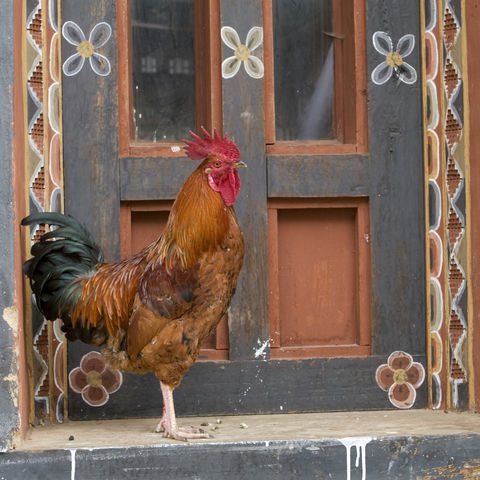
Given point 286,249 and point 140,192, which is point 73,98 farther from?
point 286,249

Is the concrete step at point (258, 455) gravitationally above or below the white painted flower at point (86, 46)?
below

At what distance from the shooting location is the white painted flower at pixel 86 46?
412 centimetres

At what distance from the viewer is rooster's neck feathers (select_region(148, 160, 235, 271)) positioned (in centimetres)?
363

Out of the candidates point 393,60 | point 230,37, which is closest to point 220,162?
point 230,37

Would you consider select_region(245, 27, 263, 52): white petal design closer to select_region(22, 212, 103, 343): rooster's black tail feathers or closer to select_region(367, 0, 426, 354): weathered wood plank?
select_region(367, 0, 426, 354): weathered wood plank

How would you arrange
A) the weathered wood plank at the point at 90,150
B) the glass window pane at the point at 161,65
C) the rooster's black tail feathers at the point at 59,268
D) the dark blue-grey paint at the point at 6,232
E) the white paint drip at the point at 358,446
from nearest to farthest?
the dark blue-grey paint at the point at 6,232 < the white paint drip at the point at 358,446 < the rooster's black tail feathers at the point at 59,268 < the weathered wood plank at the point at 90,150 < the glass window pane at the point at 161,65

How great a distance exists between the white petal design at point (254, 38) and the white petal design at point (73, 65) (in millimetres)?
840

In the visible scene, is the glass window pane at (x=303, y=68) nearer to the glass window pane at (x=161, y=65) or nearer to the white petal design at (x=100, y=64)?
the glass window pane at (x=161, y=65)

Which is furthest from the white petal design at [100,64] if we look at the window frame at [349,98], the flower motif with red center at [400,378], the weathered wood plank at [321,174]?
the flower motif with red center at [400,378]

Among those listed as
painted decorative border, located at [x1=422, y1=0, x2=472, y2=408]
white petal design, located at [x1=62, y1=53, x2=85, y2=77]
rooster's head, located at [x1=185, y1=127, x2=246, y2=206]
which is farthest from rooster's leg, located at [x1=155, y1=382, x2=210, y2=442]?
white petal design, located at [x1=62, y1=53, x2=85, y2=77]

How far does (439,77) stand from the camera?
13.9 feet

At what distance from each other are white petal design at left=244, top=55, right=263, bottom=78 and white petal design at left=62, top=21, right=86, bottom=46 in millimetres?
830

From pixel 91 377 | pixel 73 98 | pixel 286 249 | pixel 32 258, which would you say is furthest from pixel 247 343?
pixel 73 98

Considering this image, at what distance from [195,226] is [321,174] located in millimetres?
900
